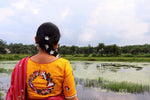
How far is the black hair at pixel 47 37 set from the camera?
102 cm

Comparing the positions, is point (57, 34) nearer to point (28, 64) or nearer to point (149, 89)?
point (28, 64)

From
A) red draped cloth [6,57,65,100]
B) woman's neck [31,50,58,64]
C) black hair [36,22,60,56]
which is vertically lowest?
red draped cloth [6,57,65,100]

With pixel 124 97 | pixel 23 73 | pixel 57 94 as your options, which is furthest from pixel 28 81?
pixel 124 97

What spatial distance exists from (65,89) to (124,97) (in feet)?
12.0

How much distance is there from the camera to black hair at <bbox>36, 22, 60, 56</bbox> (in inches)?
40.2

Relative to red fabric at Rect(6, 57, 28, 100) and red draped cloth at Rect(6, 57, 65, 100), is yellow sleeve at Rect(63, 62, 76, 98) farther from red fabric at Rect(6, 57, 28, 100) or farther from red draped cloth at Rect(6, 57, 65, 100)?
red fabric at Rect(6, 57, 28, 100)

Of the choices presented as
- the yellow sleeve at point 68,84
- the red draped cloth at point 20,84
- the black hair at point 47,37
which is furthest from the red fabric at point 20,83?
the yellow sleeve at point 68,84

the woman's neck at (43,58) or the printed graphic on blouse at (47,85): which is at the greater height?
the woman's neck at (43,58)

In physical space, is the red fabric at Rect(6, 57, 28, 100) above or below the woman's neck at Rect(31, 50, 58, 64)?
below

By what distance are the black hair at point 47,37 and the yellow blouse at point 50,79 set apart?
0.12 metres

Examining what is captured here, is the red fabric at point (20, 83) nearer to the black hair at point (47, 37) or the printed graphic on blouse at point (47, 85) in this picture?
the printed graphic on blouse at point (47, 85)

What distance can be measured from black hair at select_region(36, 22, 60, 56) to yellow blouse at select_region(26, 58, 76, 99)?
0.12 metres

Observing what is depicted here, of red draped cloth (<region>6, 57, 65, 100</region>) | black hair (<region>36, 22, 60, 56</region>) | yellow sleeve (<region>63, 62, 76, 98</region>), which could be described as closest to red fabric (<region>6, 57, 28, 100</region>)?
red draped cloth (<region>6, 57, 65, 100</region>)

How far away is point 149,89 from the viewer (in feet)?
15.5
